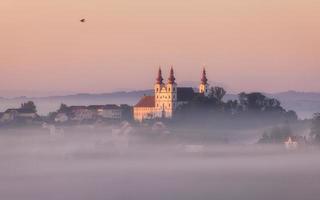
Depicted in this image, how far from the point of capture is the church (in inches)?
3605

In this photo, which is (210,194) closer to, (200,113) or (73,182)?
(73,182)

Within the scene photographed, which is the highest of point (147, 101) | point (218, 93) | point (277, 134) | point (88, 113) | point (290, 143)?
point (218, 93)

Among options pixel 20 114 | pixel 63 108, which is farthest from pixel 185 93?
pixel 20 114

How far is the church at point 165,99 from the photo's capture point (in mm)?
91562

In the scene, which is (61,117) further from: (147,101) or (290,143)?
(290,143)

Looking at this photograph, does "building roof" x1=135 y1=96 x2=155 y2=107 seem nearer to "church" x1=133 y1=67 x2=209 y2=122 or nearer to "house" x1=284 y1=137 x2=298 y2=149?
"church" x1=133 y1=67 x2=209 y2=122

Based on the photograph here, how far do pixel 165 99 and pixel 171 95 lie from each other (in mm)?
840

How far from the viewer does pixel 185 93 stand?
301 feet

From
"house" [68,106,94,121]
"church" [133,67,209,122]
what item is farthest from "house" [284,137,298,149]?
"house" [68,106,94,121]

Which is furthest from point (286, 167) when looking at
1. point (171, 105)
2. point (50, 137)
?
point (50, 137)

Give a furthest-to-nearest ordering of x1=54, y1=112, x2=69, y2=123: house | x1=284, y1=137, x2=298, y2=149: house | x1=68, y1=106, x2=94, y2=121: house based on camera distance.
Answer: x1=54, y1=112, x2=69, y2=123: house
x1=68, y1=106, x2=94, y2=121: house
x1=284, y1=137, x2=298, y2=149: house

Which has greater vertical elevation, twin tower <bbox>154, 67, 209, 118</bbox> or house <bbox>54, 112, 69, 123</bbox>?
twin tower <bbox>154, 67, 209, 118</bbox>

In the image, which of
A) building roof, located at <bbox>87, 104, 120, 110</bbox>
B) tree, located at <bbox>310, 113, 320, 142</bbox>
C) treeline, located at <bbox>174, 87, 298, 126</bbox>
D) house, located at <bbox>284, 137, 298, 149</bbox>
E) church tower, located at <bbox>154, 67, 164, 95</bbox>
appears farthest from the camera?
building roof, located at <bbox>87, 104, 120, 110</bbox>

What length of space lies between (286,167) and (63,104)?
89.5 feet
